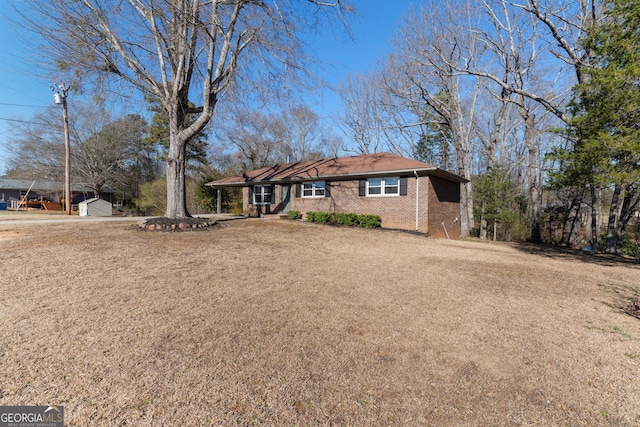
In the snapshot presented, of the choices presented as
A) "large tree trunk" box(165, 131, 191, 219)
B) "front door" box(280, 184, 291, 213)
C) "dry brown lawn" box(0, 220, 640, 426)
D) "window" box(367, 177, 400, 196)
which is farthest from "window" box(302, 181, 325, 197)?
"dry brown lawn" box(0, 220, 640, 426)

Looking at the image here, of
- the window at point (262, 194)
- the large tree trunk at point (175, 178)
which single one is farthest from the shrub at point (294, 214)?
the large tree trunk at point (175, 178)

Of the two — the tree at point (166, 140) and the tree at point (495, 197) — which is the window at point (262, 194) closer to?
the tree at point (166, 140)

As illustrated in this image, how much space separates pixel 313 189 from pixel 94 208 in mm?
13565

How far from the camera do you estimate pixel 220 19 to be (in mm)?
8508

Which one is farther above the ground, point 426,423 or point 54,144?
point 54,144

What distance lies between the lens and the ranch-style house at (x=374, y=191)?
485 inches

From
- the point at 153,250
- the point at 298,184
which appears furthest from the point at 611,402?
the point at 298,184

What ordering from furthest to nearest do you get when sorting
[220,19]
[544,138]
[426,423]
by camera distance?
[544,138]
[220,19]
[426,423]

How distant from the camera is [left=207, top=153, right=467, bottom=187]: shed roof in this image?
484 inches

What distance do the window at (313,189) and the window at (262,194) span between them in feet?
9.76

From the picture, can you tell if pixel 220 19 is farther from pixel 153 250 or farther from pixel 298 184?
pixel 298 184

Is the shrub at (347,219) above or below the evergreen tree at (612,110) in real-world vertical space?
below

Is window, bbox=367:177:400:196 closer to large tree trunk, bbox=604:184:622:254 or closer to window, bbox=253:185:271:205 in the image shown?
window, bbox=253:185:271:205

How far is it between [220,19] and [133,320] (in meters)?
8.99
